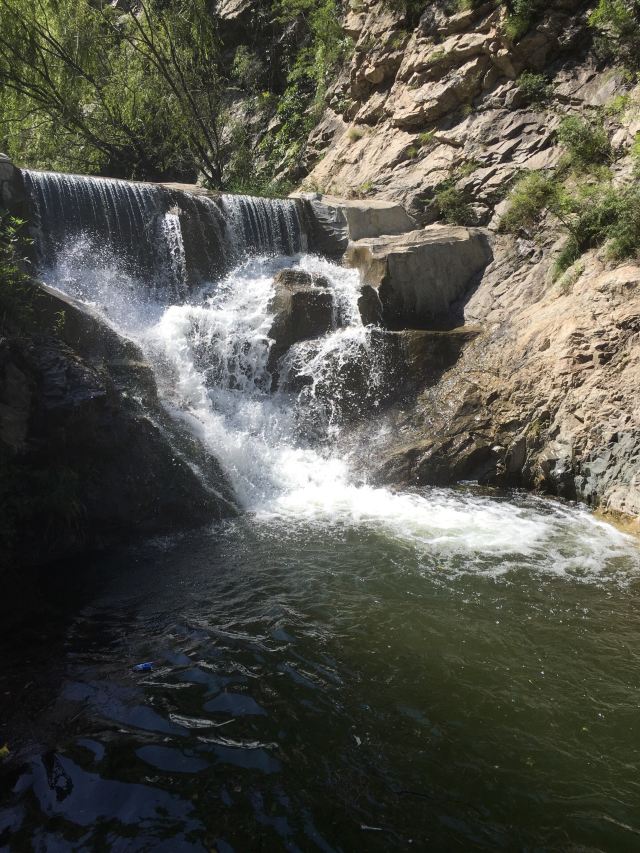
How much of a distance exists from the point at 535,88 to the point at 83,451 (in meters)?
11.9

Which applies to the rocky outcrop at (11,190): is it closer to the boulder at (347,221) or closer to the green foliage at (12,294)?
the green foliage at (12,294)

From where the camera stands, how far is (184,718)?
11.5ft

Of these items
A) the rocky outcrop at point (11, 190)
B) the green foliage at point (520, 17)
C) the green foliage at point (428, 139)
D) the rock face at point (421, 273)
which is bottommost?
the rock face at point (421, 273)

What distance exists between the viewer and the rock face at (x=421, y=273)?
36.5ft

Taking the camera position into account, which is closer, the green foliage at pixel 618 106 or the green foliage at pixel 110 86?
the green foliage at pixel 618 106

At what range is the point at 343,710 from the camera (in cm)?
365

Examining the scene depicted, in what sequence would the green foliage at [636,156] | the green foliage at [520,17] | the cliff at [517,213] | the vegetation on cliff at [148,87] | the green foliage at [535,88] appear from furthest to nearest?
the vegetation on cliff at [148,87] < the green foliage at [535,88] < the green foliage at [520,17] < the green foliage at [636,156] < the cliff at [517,213]

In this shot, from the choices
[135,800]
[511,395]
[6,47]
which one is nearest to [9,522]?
[135,800]

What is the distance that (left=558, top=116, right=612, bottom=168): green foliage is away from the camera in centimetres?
1055

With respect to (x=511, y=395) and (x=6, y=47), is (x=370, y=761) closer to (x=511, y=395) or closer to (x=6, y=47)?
(x=511, y=395)

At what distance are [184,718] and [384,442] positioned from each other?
245 inches

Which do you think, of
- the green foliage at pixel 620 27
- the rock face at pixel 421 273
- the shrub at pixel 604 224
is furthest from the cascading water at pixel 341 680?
the green foliage at pixel 620 27

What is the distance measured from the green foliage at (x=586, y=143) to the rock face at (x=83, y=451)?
8.43 metres

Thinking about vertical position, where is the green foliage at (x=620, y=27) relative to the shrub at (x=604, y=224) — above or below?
above
